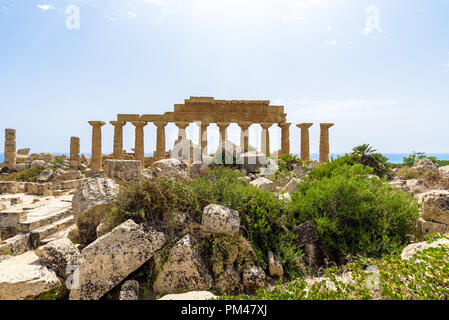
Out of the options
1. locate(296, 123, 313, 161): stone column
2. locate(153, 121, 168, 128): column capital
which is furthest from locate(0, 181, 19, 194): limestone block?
locate(296, 123, 313, 161): stone column

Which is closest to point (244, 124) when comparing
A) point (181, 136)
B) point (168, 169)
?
point (181, 136)

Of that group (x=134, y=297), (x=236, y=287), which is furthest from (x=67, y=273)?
(x=236, y=287)

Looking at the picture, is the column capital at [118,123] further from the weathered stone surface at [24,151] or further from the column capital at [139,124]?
the weathered stone surface at [24,151]

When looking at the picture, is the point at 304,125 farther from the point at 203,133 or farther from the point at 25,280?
the point at 25,280

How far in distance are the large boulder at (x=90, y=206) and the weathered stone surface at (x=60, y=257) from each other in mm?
698

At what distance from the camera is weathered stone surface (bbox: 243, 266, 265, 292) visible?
12.6 feet

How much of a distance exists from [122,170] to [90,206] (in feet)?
5.98

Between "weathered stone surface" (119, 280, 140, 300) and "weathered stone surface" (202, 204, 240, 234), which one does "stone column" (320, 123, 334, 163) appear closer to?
"weathered stone surface" (202, 204, 240, 234)

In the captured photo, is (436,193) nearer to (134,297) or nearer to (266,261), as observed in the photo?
(266,261)

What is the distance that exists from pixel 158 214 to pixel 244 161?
25.2 ft

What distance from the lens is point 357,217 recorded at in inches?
196

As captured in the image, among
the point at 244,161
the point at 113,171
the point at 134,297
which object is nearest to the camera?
the point at 134,297

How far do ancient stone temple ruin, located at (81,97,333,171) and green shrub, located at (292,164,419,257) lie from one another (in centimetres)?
1857

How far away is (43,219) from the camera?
673cm
